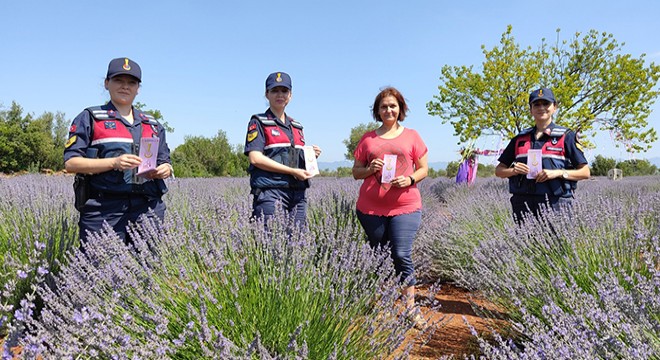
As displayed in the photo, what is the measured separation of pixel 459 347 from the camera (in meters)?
2.42

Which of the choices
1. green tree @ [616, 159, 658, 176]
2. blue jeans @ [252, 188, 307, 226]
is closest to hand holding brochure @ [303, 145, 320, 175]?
blue jeans @ [252, 188, 307, 226]

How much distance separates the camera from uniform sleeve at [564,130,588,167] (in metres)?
3.05

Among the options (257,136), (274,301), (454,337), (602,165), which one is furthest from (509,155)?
(602,165)

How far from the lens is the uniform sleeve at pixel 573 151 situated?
305 centimetres

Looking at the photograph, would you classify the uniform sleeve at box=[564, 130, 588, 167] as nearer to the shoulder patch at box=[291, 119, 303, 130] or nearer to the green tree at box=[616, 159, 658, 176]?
the shoulder patch at box=[291, 119, 303, 130]

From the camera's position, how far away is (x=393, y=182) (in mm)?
2697

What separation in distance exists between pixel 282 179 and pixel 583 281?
Answer: 1.92m

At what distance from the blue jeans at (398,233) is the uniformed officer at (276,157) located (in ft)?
1.61

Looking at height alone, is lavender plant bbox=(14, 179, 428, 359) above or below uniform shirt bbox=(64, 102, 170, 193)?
below

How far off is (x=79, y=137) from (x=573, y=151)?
10.6 ft

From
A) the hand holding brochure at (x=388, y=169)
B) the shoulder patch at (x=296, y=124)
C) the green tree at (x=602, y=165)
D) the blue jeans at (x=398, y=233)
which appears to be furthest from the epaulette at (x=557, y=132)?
the green tree at (x=602, y=165)

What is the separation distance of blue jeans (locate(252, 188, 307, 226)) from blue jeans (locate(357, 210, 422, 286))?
48 centimetres

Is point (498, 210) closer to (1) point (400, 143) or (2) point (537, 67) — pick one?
(1) point (400, 143)

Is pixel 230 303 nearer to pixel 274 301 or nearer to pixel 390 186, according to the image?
pixel 274 301
